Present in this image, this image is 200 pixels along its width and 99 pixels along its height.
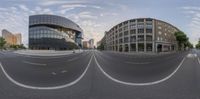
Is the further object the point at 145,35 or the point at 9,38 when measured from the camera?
the point at 9,38

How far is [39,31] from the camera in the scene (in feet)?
204

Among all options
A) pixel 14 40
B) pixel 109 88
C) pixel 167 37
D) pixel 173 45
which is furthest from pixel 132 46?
pixel 14 40

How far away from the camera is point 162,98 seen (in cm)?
510

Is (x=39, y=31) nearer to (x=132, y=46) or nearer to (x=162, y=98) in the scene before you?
(x=132, y=46)

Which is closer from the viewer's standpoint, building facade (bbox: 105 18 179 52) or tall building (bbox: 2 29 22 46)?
building facade (bbox: 105 18 179 52)

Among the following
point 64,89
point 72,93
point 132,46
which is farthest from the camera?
point 132,46

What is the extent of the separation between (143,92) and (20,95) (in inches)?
148

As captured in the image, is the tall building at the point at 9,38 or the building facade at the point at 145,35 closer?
the building facade at the point at 145,35

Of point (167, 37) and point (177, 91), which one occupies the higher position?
point (167, 37)

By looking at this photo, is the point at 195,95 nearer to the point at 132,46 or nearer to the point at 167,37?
the point at 132,46

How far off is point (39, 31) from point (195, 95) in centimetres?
6200

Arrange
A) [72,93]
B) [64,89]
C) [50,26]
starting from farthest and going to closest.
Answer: [50,26] < [64,89] < [72,93]

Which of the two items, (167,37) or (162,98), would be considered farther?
(167,37)

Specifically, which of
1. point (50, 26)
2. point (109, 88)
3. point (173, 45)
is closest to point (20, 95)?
point (109, 88)
